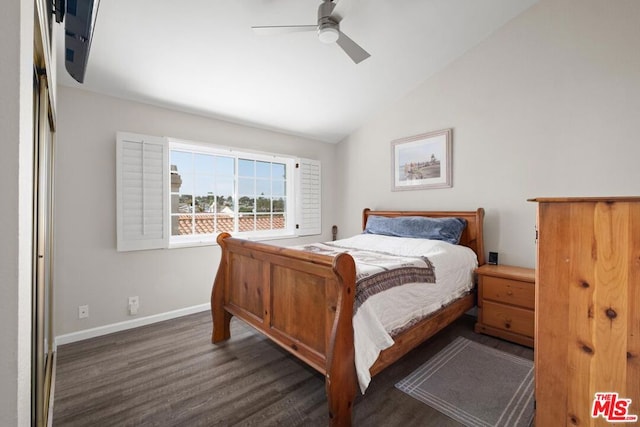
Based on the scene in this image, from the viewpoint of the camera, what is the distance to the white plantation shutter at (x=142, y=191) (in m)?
2.73

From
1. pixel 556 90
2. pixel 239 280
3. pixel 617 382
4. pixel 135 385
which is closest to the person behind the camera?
pixel 617 382

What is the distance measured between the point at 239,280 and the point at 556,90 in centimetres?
341

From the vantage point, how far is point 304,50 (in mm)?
2678

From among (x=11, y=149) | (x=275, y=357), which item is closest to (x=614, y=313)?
(x=11, y=149)

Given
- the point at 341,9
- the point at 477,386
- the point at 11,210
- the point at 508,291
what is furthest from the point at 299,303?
the point at 341,9

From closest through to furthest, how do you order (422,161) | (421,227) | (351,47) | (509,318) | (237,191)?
(351,47)
(509,318)
(421,227)
(422,161)
(237,191)

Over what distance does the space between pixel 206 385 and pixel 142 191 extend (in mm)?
1942

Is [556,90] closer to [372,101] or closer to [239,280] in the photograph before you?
[372,101]

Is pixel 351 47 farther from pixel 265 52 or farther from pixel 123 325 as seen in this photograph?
pixel 123 325

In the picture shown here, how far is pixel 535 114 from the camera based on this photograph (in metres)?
2.77

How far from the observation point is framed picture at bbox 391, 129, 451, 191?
11.2 feet

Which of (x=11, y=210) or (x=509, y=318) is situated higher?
(x=11, y=210)

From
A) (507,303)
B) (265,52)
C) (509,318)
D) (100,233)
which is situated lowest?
(509,318)

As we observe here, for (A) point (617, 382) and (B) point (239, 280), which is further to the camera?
(B) point (239, 280)
